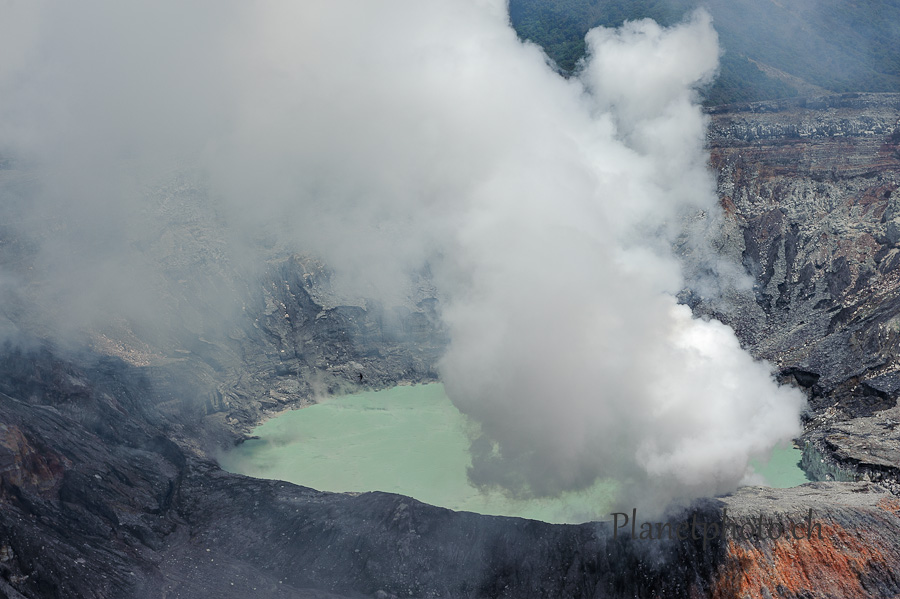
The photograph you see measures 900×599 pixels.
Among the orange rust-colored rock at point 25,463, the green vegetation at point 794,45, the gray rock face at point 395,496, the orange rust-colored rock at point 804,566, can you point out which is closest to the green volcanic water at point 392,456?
the gray rock face at point 395,496

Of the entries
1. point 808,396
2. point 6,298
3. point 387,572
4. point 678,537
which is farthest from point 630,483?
point 6,298

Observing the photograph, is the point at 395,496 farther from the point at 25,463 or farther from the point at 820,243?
the point at 820,243

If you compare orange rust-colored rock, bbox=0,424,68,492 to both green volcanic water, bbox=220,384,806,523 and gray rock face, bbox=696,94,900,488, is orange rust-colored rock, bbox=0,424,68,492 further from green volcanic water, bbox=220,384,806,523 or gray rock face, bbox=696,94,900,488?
gray rock face, bbox=696,94,900,488

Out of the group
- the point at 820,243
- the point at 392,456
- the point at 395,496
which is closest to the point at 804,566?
the point at 395,496

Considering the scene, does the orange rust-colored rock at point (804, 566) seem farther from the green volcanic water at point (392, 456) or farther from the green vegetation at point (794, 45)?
the green vegetation at point (794, 45)

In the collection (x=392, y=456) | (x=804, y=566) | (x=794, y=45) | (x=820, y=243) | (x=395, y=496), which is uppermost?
(x=794, y=45)

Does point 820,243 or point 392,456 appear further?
point 820,243

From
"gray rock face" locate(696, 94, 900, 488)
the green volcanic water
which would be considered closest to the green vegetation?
"gray rock face" locate(696, 94, 900, 488)

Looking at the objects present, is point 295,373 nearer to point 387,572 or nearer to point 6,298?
point 6,298
